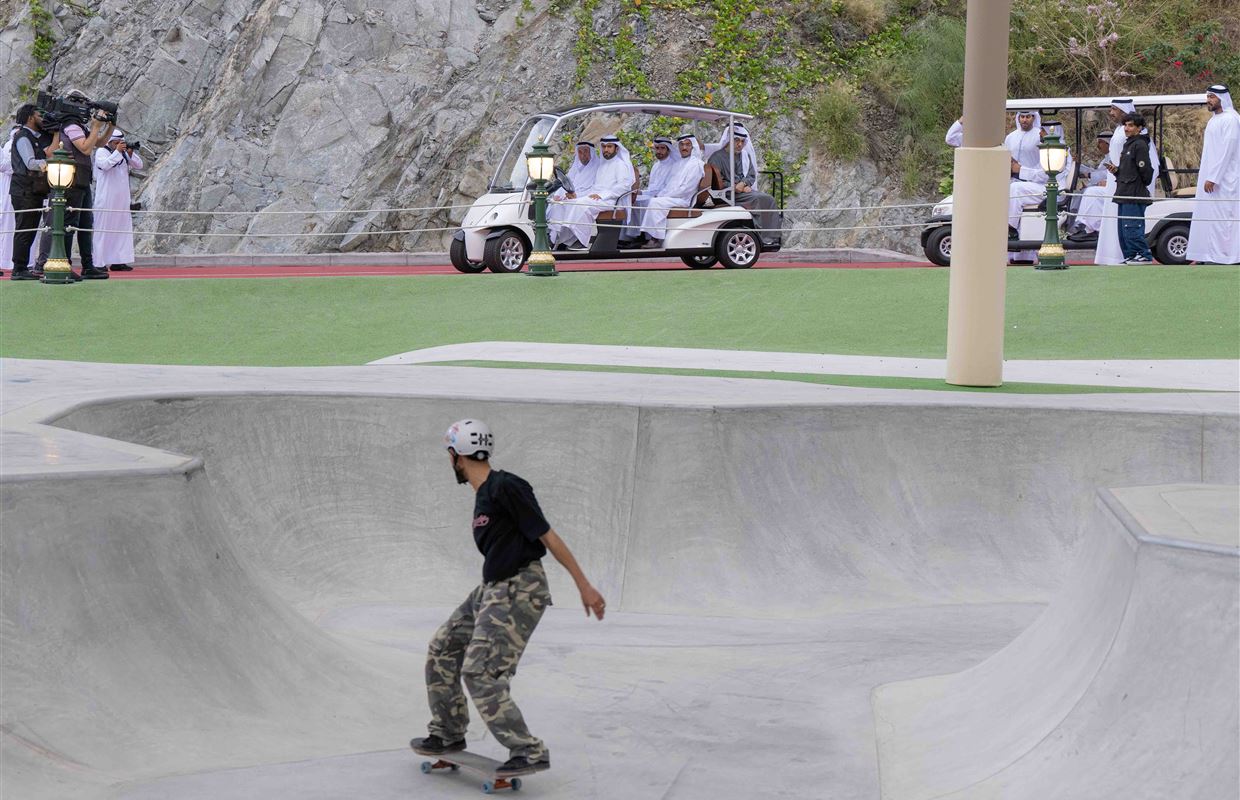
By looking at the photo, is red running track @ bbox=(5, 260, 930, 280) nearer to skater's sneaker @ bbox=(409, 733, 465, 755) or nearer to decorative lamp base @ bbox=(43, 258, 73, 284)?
decorative lamp base @ bbox=(43, 258, 73, 284)

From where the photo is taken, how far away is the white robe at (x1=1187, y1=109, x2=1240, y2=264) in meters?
19.4

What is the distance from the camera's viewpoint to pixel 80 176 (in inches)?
716

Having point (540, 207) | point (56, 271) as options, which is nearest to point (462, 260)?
point (540, 207)

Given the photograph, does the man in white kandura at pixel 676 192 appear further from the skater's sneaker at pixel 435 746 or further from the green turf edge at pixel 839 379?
the skater's sneaker at pixel 435 746

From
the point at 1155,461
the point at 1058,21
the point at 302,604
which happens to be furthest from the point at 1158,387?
the point at 1058,21

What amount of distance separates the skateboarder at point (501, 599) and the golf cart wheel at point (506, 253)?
536 inches

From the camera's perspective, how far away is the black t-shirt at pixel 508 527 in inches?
248

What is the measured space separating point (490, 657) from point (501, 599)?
0.25 meters

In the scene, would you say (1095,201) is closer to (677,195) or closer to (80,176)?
(677,195)

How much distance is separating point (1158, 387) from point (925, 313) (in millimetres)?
5243

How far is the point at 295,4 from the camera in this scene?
33.0m

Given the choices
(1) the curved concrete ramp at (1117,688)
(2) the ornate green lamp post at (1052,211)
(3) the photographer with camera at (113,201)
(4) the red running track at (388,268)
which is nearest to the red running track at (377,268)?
(4) the red running track at (388,268)

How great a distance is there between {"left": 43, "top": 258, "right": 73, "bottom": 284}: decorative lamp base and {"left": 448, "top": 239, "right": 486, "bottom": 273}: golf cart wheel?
5093 mm

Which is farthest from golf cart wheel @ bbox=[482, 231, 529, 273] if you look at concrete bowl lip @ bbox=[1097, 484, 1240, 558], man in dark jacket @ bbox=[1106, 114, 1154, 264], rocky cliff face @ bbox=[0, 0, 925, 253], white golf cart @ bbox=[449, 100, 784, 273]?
concrete bowl lip @ bbox=[1097, 484, 1240, 558]
